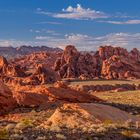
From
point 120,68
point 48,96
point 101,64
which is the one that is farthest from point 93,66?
point 48,96

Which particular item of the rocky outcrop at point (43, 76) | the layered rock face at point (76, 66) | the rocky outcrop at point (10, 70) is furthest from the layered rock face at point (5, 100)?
the layered rock face at point (76, 66)

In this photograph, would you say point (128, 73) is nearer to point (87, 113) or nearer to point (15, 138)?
point (87, 113)

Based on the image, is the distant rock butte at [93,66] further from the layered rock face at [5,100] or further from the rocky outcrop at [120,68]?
the layered rock face at [5,100]

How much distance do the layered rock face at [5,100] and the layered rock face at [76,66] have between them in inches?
3909

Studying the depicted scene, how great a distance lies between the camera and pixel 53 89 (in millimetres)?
50094

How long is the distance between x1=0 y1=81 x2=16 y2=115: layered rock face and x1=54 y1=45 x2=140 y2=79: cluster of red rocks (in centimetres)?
9405

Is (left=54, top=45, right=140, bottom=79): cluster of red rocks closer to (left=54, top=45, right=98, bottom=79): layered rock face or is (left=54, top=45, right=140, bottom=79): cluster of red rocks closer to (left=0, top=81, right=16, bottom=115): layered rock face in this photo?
(left=54, top=45, right=98, bottom=79): layered rock face

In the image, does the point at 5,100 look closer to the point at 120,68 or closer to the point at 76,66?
the point at 120,68

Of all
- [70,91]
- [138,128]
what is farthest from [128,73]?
[138,128]

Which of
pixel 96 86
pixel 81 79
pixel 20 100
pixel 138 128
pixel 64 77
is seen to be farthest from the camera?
pixel 64 77

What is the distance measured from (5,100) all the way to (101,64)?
107661mm

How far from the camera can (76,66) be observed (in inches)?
5807

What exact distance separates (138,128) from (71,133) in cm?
532

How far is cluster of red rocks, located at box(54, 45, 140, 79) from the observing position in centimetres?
14075
